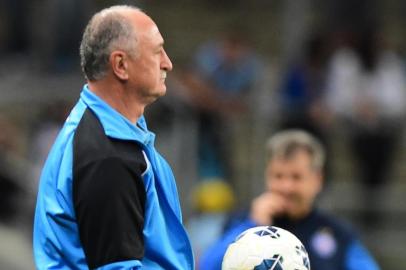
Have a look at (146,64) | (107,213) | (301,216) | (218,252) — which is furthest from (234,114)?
(107,213)

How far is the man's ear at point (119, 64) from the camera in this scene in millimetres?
4780

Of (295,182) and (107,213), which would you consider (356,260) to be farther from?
(107,213)

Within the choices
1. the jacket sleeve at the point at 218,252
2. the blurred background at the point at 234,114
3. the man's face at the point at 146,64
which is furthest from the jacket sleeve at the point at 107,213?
the blurred background at the point at 234,114

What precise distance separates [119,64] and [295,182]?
2.86 m

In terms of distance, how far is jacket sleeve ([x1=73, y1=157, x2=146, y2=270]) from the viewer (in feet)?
15.0

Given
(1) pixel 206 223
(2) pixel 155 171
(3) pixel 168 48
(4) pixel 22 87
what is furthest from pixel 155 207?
(3) pixel 168 48

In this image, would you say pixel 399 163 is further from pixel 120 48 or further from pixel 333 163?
pixel 120 48

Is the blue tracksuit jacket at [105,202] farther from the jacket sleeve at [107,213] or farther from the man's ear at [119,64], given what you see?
the man's ear at [119,64]

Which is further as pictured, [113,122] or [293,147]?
[293,147]

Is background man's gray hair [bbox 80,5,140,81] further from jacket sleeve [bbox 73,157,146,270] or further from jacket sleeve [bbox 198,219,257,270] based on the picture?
jacket sleeve [bbox 198,219,257,270]

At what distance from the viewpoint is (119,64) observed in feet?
15.7

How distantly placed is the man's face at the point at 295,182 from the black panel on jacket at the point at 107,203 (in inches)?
112

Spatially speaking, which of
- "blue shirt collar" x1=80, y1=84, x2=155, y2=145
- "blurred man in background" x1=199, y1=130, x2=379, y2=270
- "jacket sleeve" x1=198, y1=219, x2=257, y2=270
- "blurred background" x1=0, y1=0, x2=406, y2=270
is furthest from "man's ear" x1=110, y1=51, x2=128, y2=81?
"blurred background" x1=0, y1=0, x2=406, y2=270

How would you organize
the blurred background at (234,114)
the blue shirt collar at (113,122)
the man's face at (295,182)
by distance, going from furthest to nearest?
the blurred background at (234,114) < the man's face at (295,182) < the blue shirt collar at (113,122)
